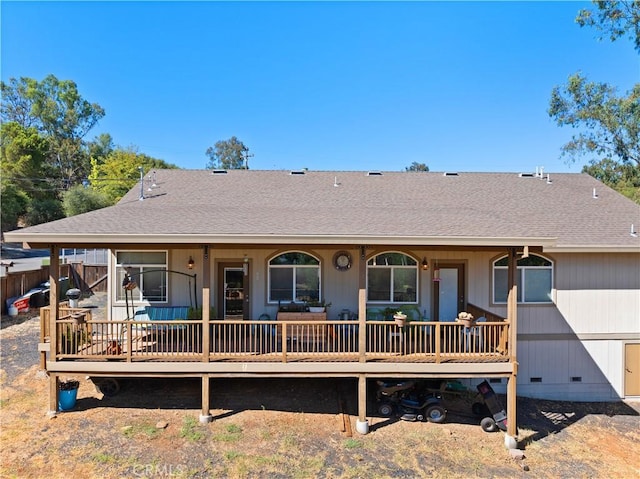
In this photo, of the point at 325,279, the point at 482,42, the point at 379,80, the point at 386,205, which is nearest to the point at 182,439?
the point at 325,279

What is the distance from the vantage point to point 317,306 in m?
9.06

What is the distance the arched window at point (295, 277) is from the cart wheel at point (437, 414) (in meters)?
3.71

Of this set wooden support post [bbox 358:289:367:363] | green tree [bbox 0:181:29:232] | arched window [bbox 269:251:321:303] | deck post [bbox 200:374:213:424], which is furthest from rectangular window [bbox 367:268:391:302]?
→ green tree [bbox 0:181:29:232]

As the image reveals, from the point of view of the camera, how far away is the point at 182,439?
6664 mm

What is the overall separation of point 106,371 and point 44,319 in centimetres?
185

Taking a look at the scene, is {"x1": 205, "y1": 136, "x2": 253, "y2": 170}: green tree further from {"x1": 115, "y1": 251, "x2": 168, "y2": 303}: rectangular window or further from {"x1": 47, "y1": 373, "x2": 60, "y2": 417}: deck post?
{"x1": 47, "y1": 373, "x2": 60, "y2": 417}: deck post

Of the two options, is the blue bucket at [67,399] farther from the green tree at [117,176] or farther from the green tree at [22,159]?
the green tree at [22,159]

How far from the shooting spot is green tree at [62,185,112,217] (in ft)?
98.2

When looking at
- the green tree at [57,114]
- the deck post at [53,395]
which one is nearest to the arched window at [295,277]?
the deck post at [53,395]

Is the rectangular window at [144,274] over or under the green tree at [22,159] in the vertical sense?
under

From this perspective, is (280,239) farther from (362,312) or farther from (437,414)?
(437,414)

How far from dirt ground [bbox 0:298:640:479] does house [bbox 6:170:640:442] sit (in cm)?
69

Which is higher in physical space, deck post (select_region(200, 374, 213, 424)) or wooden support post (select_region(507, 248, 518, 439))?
wooden support post (select_region(507, 248, 518, 439))

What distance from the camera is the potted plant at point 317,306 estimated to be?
8.70 metres
